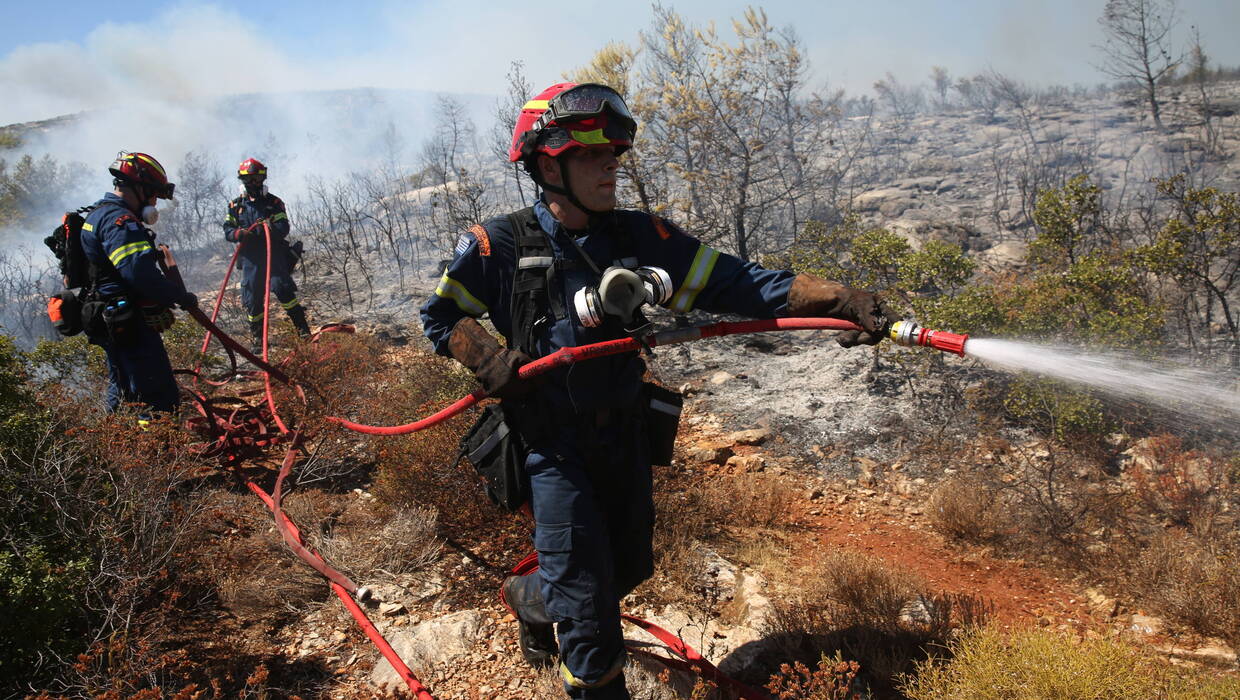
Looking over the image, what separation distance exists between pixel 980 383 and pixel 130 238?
7045 mm

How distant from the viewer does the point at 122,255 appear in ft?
15.2

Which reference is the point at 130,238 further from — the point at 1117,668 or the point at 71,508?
the point at 1117,668

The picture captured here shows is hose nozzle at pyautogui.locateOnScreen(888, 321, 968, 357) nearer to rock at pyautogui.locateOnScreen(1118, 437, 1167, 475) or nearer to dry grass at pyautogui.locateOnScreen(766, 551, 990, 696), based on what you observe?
dry grass at pyautogui.locateOnScreen(766, 551, 990, 696)

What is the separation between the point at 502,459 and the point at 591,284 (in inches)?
31.0

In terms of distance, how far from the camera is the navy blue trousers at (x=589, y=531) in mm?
2482

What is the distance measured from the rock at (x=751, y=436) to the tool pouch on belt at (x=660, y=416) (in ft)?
11.0

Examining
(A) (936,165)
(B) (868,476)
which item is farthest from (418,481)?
(A) (936,165)

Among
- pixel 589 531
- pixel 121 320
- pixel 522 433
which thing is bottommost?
pixel 589 531

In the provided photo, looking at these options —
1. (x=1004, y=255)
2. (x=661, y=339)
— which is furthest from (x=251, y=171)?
(x=1004, y=255)

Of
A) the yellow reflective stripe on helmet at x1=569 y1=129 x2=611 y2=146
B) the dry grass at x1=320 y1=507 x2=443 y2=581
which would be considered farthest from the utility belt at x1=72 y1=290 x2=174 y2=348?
the yellow reflective stripe on helmet at x1=569 y1=129 x2=611 y2=146

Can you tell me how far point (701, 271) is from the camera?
2.77m

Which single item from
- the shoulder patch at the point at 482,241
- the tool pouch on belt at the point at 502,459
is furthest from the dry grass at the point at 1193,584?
the shoulder patch at the point at 482,241

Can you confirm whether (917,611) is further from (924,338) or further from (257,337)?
(257,337)

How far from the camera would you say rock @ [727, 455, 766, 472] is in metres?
5.55
